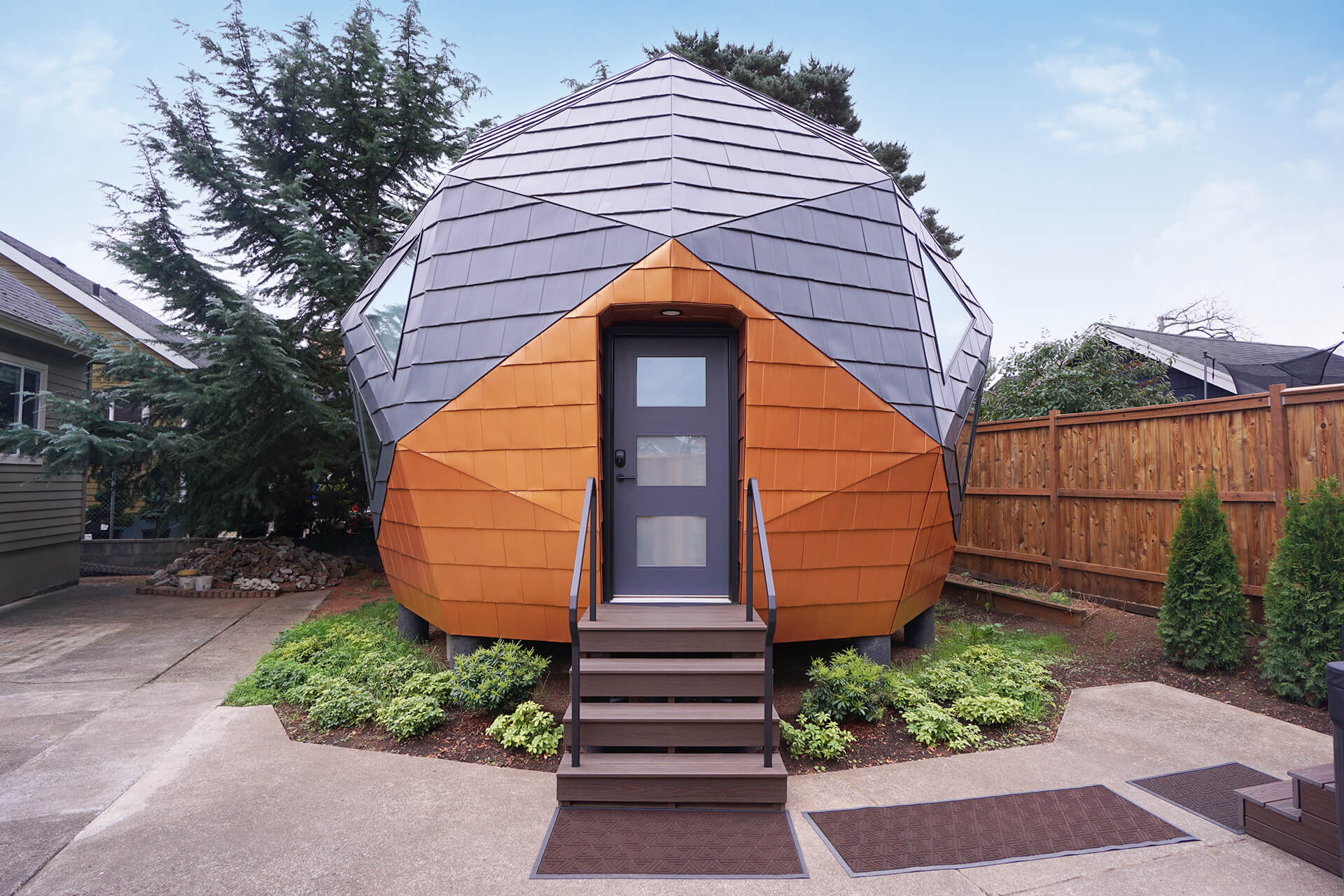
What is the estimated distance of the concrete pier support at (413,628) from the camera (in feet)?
19.9

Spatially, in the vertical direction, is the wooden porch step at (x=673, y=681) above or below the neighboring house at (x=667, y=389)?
below

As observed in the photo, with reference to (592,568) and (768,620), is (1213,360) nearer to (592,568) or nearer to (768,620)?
(768,620)

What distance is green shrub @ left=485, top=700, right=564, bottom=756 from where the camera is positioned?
3730 millimetres

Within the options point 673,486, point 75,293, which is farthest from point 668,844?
point 75,293

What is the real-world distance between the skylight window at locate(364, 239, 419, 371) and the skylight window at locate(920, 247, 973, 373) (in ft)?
14.0

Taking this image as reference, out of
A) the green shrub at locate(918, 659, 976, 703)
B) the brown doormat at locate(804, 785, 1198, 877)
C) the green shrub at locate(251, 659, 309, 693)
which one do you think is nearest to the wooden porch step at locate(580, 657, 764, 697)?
the brown doormat at locate(804, 785, 1198, 877)

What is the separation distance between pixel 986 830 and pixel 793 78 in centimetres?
1922

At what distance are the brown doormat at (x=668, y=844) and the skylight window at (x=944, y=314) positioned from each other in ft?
12.2

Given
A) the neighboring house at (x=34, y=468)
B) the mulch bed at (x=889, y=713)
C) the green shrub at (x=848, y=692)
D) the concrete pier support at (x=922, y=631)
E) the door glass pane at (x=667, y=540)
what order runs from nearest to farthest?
the mulch bed at (x=889, y=713) → the green shrub at (x=848, y=692) → the door glass pane at (x=667, y=540) → the concrete pier support at (x=922, y=631) → the neighboring house at (x=34, y=468)

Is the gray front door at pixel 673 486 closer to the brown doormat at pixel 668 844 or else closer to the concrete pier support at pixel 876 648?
the concrete pier support at pixel 876 648

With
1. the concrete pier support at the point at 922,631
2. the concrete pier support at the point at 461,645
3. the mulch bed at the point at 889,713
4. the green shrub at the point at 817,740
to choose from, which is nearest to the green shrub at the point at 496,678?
the mulch bed at the point at 889,713

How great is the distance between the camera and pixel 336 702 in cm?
432

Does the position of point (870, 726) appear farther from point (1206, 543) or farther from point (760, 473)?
point (1206, 543)

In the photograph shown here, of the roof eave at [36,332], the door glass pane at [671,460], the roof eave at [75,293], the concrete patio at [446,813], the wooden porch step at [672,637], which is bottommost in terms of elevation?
the concrete patio at [446,813]
